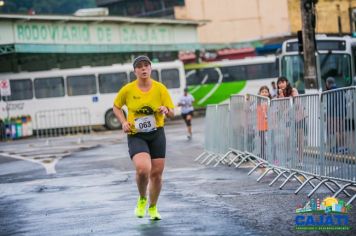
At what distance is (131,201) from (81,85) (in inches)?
1281

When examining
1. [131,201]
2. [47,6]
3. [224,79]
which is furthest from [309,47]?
[47,6]

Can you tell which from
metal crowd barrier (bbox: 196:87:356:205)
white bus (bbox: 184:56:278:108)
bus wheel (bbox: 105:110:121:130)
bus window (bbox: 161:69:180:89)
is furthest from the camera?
white bus (bbox: 184:56:278:108)

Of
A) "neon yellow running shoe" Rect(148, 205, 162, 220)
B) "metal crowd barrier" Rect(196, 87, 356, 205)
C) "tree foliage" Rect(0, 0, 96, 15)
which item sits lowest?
"neon yellow running shoe" Rect(148, 205, 162, 220)

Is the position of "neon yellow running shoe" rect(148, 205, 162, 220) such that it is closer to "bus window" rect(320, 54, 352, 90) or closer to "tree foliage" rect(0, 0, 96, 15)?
"bus window" rect(320, 54, 352, 90)

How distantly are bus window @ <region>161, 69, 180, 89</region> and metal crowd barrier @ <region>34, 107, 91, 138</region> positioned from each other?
4548 mm

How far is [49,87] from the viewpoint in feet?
144

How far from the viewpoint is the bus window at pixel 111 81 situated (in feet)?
147

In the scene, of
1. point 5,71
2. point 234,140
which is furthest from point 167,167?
point 5,71

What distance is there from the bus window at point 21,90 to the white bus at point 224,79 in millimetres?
11159

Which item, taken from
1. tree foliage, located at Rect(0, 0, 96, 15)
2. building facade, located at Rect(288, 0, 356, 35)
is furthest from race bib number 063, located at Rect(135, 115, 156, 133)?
tree foliage, located at Rect(0, 0, 96, 15)

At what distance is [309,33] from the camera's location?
77.1 ft

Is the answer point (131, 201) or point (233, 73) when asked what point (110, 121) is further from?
point (131, 201)

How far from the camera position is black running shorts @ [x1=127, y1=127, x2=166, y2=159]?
10.1 m

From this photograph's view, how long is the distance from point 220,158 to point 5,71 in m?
29.7
